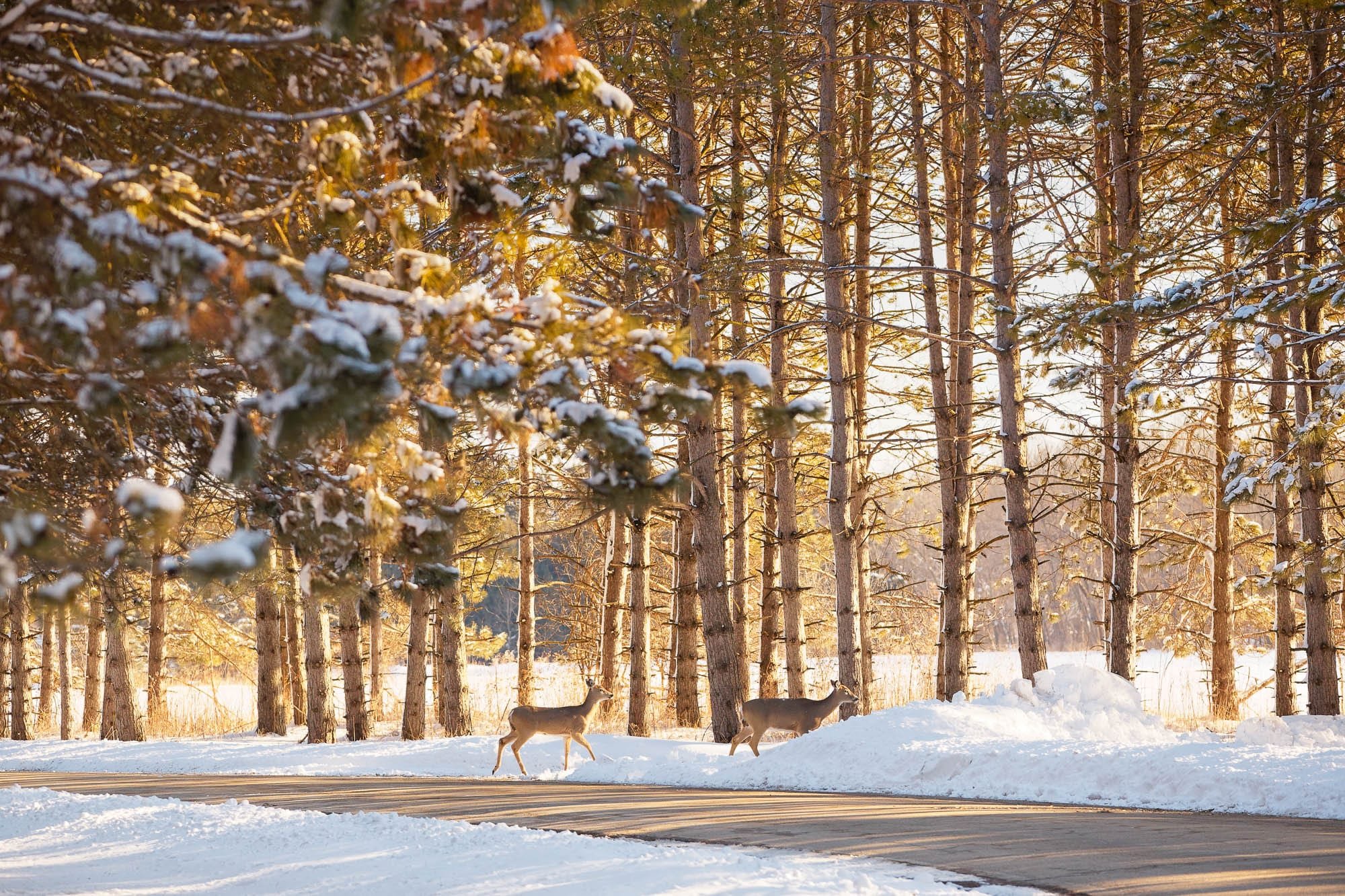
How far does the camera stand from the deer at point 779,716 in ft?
46.0

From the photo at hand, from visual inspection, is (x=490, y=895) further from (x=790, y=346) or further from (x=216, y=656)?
(x=216, y=656)

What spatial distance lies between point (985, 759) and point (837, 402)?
5.97m

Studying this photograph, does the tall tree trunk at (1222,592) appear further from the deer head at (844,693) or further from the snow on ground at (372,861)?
the snow on ground at (372,861)

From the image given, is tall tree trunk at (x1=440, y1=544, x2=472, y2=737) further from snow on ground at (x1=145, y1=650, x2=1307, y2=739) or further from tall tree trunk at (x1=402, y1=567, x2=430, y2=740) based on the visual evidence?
snow on ground at (x1=145, y1=650, x2=1307, y2=739)

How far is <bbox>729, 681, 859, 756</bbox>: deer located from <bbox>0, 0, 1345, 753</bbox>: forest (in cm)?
138

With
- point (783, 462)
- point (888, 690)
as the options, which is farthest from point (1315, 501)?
point (888, 690)

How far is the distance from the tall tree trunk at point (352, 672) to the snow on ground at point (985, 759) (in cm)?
139

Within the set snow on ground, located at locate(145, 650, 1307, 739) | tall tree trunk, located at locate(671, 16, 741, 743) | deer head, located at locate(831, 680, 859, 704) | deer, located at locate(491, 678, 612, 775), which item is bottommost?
snow on ground, located at locate(145, 650, 1307, 739)

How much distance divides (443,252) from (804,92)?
30.6 feet

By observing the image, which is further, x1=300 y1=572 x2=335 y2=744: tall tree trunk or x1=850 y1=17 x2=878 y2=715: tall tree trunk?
x1=300 y1=572 x2=335 y2=744: tall tree trunk

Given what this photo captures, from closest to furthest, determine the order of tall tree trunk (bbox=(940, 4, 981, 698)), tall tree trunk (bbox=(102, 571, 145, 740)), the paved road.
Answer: the paved road < tall tree trunk (bbox=(940, 4, 981, 698)) < tall tree trunk (bbox=(102, 571, 145, 740))

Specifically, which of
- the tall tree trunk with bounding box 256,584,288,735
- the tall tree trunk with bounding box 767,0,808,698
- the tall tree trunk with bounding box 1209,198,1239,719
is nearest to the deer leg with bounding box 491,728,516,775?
the tall tree trunk with bounding box 767,0,808,698

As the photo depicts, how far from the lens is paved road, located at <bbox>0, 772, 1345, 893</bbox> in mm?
6500

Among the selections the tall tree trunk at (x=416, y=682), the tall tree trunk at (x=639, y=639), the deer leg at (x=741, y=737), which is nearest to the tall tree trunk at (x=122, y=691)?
the tall tree trunk at (x=416, y=682)
